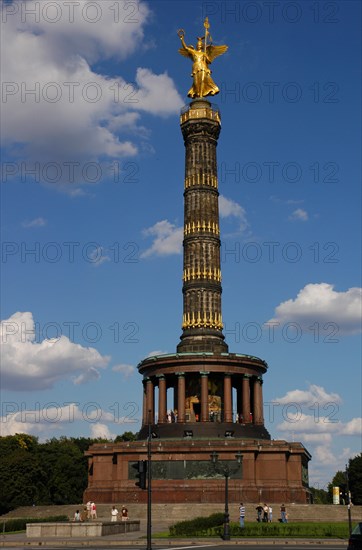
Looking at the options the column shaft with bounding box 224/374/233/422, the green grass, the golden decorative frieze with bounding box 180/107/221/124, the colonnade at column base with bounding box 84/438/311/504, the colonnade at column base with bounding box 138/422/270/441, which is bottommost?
the green grass

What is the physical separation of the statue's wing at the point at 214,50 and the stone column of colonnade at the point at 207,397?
29.8m

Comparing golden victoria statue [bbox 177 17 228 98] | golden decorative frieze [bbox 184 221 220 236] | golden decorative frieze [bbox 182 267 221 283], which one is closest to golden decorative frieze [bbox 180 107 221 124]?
golden victoria statue [bbox 177 17 228 98]

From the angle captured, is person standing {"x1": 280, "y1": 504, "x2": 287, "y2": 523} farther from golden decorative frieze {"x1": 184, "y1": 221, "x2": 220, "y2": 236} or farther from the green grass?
golden decorative frieze {"x1": 184, "y1": 221, "x2": 220, "y2": 236}

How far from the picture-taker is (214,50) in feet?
226

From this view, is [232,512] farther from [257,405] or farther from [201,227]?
[201,227]

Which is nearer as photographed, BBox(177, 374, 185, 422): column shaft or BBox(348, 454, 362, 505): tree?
BBox(177, 374, 185, 422): column shaft

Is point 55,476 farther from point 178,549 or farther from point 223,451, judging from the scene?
point 178,549

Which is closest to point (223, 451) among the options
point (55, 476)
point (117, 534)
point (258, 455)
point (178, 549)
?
point (258, 455)

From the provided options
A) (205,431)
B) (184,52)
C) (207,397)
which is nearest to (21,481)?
(207,397)

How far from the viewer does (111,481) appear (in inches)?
2132

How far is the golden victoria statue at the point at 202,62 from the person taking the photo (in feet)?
222

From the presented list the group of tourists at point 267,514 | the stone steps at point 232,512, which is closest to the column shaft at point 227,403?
the stone steps at point 232,512

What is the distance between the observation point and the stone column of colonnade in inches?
2264

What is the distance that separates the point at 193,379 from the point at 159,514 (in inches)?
590
